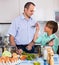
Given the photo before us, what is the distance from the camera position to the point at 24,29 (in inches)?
111

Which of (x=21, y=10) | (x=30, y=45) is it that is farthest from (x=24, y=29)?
(x=21, y=10)

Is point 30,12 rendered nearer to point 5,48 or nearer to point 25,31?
point 25,31

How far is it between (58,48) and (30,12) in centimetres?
65

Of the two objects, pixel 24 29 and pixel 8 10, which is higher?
pixel 8 10

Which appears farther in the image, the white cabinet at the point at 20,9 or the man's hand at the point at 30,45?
the white cabinet at the point at 20,9

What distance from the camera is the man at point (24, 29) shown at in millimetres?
2746

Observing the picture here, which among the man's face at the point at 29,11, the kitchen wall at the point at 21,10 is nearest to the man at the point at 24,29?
the man's face at the point at 29,11

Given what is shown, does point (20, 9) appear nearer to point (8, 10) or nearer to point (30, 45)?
point (8, 10)

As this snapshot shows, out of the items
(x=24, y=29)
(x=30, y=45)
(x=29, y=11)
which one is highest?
(x=29, y=11)

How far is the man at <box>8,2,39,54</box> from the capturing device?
108 inches

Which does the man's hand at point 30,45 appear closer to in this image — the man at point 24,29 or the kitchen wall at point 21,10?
the man at point 24,29

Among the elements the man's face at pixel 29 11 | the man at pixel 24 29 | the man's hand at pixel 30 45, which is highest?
the man's face at pixel 29 11

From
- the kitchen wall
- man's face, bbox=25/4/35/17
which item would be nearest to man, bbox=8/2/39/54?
man's face, bbox=25/4/35/17

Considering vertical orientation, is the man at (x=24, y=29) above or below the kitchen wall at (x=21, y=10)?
below
